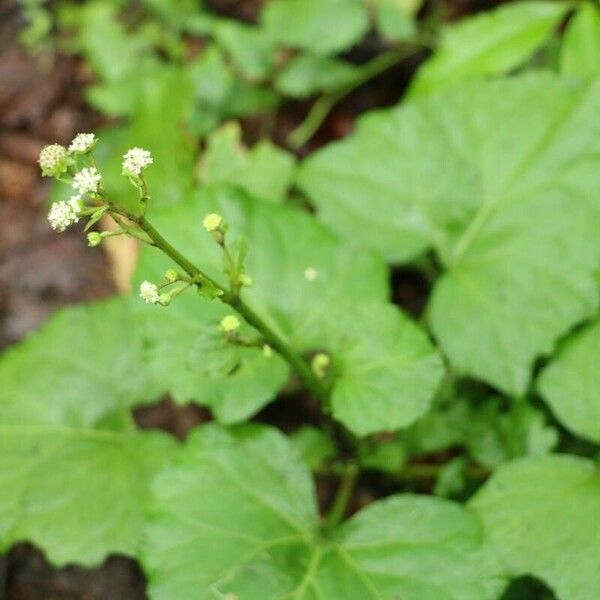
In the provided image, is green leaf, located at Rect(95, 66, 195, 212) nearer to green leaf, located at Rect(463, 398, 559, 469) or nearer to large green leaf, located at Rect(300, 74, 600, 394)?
large green leaf, located at Rect(300, 74, 600, 394)

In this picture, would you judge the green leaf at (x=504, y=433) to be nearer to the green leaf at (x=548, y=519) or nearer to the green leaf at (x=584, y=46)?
the green leaf at (x=548, y=519)

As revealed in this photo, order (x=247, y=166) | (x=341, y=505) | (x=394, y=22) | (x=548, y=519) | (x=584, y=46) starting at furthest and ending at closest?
(x=394, y=22), (x=247, y=166), (x=584, y=46), (x=341, y=505), (x=548, y=519)

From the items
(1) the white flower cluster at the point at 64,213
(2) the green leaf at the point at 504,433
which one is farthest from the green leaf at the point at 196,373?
(1) the white flower cluster at the point at 64,213

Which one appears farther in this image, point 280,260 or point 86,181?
point 280,260

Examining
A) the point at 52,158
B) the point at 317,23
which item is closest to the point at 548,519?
the point at 52,158

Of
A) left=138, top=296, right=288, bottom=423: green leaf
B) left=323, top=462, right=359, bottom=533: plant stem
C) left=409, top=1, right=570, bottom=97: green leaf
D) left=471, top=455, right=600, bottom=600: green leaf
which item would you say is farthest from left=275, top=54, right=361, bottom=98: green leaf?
left=471, top=455, right=600, bottom=600: green leaf

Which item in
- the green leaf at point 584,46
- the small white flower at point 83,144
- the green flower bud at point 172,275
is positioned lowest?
the green flower bud at point 172,275

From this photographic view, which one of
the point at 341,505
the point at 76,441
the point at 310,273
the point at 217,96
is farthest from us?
the point at 217,96

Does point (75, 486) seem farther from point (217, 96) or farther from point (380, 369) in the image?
point (217, 96)

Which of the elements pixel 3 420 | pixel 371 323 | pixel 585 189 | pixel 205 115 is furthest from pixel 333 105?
pixel 3 420
